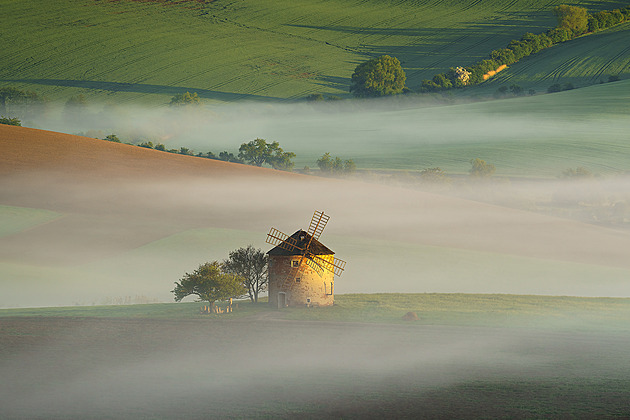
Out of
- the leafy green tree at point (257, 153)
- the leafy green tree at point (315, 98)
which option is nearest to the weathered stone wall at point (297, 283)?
the leafy green tree at point (257, 153)

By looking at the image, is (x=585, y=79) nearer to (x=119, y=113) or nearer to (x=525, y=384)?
(x=119, y=113)

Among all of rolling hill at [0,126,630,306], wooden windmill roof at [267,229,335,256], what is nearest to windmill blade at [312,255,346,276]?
wooden windmill roof at [267,229,335,256]

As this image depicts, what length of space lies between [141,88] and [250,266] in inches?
4596

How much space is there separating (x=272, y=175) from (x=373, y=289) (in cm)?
2835

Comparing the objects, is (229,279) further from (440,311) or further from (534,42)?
(534,42)

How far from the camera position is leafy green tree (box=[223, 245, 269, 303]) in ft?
164

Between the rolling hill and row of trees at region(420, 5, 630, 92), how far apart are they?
8701 centimetres

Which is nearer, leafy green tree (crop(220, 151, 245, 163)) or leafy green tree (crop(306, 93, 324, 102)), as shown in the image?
leafy green tree (crop(220, 151, 245, 163))

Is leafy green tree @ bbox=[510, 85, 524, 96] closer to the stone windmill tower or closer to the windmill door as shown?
the stone windmill tower

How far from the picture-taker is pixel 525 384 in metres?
33.2

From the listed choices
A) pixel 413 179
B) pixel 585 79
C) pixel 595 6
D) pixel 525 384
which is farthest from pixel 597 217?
pixel 595 6

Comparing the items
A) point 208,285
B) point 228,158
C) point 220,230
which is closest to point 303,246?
point 208,285

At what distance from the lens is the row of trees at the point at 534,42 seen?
16062 centimetres

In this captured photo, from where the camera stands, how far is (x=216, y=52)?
18125cm
